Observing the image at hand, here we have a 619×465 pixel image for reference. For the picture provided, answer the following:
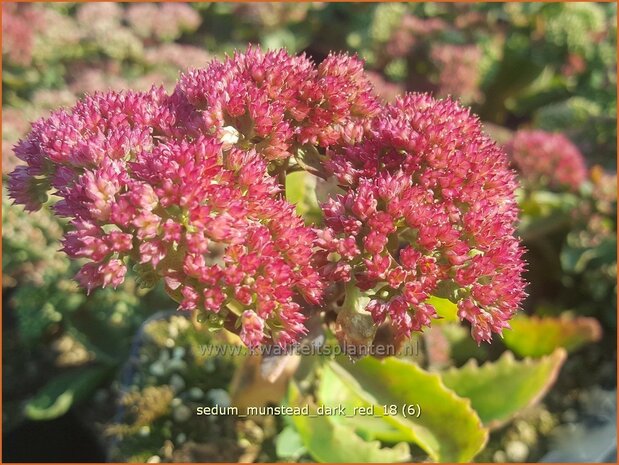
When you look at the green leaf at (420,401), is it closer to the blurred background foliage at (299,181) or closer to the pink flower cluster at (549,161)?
the blurred background foliage at (299,181)

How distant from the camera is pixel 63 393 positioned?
1387 mm

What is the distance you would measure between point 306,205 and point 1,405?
96cm

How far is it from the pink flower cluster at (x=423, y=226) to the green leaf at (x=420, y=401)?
0.27m

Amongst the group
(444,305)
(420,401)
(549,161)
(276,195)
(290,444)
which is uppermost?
(549,161)

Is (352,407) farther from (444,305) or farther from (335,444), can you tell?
(444,305)

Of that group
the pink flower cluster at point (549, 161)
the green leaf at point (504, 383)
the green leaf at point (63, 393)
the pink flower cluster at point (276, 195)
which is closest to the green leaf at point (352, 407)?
the green leaf at point (504, 383)

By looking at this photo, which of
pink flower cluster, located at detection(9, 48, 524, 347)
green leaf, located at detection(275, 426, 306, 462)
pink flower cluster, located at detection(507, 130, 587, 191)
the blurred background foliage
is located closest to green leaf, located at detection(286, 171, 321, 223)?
pink flower cluster, located at detection(9, 48, 524, 347)

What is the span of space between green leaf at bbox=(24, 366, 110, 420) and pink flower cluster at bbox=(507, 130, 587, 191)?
1173mm

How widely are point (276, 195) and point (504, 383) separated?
677mm

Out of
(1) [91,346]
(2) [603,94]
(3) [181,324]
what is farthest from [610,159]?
(1) [91,346]

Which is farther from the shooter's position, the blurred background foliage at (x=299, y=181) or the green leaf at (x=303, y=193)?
the blurred background foliage at (x=299, y=181)

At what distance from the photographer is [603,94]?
191cm

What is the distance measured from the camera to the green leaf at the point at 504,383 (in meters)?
1.19

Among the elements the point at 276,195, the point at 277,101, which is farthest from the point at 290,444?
the point at 277,101
